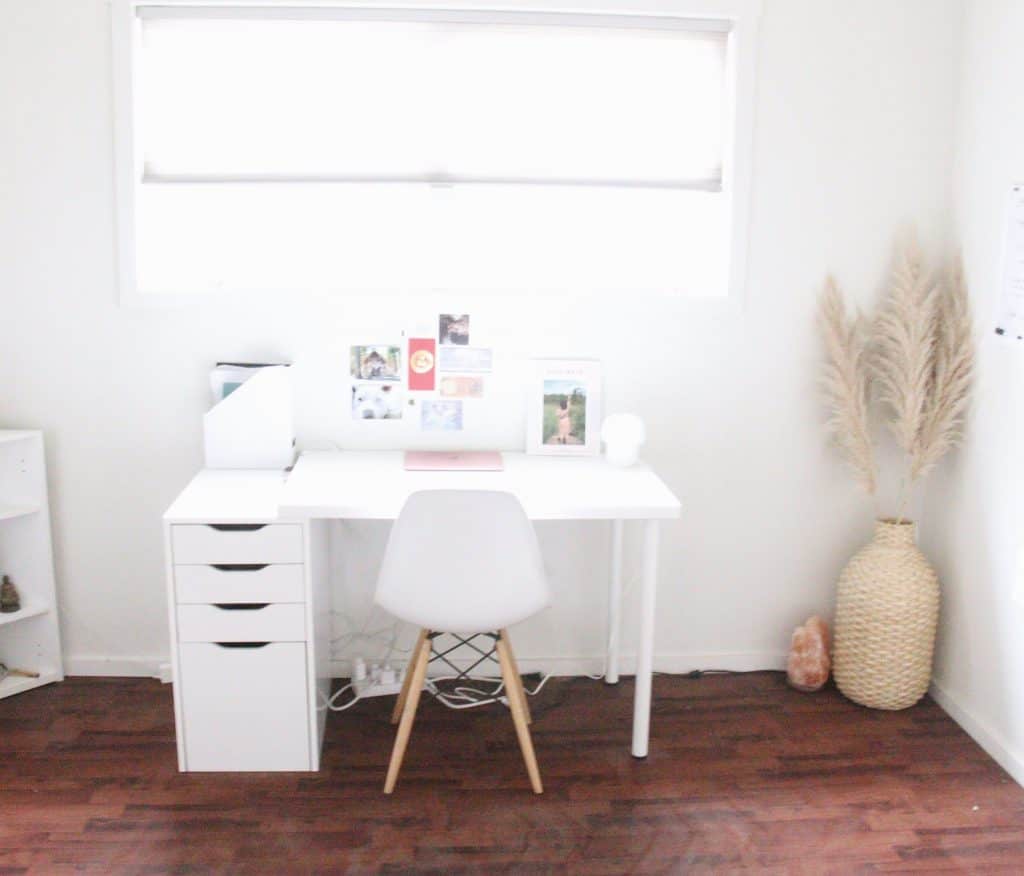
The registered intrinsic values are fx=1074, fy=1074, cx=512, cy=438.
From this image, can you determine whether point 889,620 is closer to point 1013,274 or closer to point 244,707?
point 1013,274

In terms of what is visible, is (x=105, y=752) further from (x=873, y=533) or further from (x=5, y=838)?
(x=873, y=533)

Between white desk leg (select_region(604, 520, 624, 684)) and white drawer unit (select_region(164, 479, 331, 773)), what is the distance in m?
0.91

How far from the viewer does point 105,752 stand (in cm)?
287

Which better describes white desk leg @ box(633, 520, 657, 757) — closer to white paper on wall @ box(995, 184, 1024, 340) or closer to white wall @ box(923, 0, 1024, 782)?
white wall @ box(923, 0, 1024, 782)

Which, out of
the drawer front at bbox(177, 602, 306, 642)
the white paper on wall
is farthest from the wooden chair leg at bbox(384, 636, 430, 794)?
the white paper on wall

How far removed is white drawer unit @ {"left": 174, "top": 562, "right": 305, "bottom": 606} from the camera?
2674mm

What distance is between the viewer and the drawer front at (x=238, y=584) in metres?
2.67

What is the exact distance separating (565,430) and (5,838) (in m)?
1.78

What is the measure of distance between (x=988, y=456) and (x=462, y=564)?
59.6 inches

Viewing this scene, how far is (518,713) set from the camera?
2.68 metres

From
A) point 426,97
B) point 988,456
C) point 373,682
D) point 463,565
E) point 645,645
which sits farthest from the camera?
point 373,682

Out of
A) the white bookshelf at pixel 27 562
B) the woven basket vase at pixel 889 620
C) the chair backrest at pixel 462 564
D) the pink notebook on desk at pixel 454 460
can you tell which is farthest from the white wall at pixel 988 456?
the white bookshelf at pixel 27 562

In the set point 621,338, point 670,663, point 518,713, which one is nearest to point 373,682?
point 518,713

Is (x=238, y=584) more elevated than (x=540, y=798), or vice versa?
(x=238, y=584)
